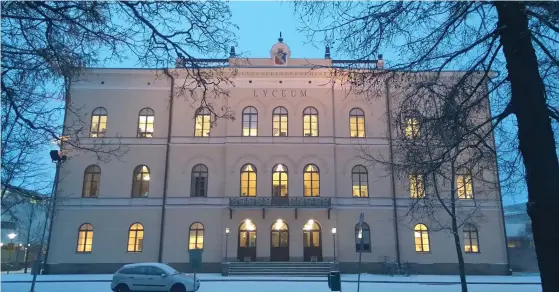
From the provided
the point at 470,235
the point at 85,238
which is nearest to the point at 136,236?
the point at 85,238

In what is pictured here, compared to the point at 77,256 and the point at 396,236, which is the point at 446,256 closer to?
the point at 396,236

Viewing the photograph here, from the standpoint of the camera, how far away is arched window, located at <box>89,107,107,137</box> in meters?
30.8

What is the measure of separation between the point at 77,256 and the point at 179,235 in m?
7.11

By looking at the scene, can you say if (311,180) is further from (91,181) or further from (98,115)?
(98,115)

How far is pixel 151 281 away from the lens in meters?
18.7

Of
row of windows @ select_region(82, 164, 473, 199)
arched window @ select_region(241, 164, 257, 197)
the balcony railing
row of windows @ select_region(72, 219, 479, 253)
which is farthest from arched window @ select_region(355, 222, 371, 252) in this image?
arched window @ select_region(241, 164, 257, 197)

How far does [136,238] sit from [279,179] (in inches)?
429

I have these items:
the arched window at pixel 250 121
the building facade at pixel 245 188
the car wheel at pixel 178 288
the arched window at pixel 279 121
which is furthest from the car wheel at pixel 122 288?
the arched window at pixel 279 121

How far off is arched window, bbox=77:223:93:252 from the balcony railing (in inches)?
403

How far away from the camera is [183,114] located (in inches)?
1215

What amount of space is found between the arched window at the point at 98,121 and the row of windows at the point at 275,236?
6938 mm

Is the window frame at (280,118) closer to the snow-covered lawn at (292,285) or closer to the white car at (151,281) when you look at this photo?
the snow-covered lawn at (292,285)

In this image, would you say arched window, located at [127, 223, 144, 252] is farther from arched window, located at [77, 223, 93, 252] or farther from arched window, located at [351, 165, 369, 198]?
arched window, located at [351, 165, 369, 198]

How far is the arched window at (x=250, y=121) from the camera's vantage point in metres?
30.6
